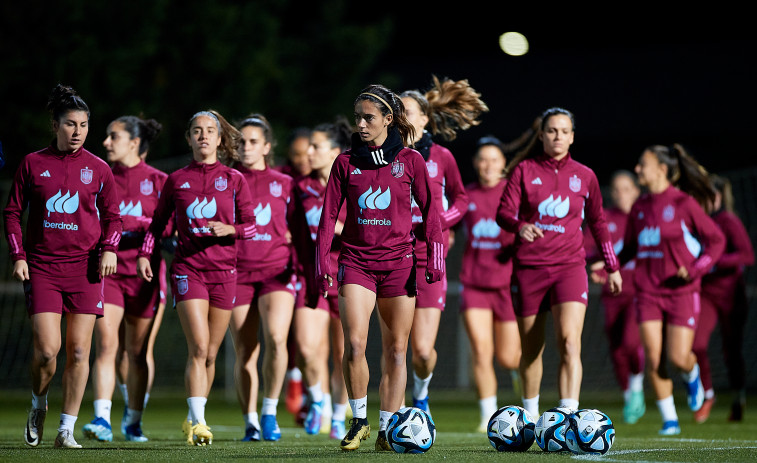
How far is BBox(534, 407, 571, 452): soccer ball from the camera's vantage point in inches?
235

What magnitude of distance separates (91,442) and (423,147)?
9.52 feet

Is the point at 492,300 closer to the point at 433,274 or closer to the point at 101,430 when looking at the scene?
the point at 433,274

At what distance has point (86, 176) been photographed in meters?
6.63

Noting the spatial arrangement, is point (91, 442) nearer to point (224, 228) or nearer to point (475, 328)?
point (224, 228)

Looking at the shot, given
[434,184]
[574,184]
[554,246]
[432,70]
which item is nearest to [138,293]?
[434,184]

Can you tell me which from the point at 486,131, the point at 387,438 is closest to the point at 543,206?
the point at 387,438

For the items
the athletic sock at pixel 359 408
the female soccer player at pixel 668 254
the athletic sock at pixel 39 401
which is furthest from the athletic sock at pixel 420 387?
the athletic sock at pixel 39 401

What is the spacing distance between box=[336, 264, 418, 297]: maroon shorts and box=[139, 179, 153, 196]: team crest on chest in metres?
2.17

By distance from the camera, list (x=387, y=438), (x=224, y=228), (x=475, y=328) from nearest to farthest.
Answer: (x=387, y=438)
(x=224, y=228)
(x=475, y=328)

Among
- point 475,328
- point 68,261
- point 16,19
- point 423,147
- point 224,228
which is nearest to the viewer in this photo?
point 68,261

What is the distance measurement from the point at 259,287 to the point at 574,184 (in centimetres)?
227

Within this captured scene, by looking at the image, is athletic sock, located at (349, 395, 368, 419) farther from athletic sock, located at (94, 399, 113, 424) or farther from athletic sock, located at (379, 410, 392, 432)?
athletic sock, located at (94, 399, 113, 424)

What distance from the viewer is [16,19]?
18.7 meters

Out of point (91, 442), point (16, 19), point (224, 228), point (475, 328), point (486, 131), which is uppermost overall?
point (16, 19)
